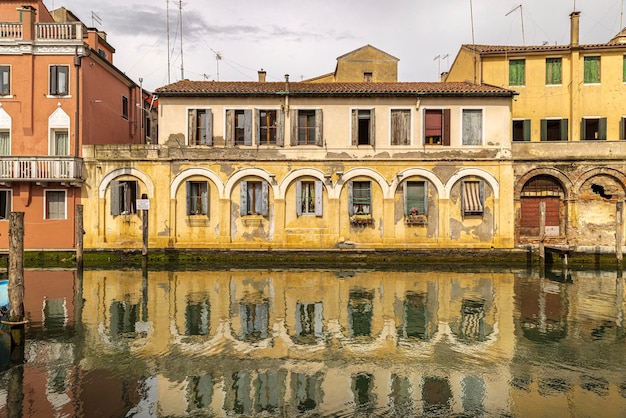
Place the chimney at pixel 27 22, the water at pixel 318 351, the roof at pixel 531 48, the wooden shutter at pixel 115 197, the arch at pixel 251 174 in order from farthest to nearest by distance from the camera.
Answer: the roof at pixel 531 48 → the arch at pixel 251 174 → the wooden shutter at pixel 115 197 → the chimney at pixel 27 22 → the water at pixel 318 351

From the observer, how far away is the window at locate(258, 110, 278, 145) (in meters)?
24.3

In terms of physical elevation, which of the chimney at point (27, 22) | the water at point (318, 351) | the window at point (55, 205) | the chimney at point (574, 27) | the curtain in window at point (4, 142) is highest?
the chimney at point (574, 27)

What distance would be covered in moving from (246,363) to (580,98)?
27318 millimetres

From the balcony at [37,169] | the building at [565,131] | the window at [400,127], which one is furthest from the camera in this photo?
the window at [400,127]

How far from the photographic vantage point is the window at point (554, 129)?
28422 millimetres

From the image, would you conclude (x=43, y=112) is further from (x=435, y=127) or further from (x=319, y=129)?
(x=435, y=127)

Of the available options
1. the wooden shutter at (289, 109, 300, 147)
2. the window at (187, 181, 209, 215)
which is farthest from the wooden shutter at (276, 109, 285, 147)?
the window at (187, 181, 209, 215)

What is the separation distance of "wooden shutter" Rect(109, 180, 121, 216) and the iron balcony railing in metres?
1.88

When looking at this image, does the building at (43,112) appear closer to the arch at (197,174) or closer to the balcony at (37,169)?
the balcony at (37,169)

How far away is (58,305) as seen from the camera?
14.9m

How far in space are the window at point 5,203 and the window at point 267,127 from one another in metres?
13.4

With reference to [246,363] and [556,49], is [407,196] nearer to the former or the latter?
[556,49]

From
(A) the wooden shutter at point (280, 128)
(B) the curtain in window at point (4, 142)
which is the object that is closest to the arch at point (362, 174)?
(A) the wooden shutter at point (280, 128)

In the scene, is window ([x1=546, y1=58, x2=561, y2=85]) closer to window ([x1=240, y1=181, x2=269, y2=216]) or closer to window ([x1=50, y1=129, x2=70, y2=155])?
window ([x1=240, y1=181, x2=269, y2=216])
